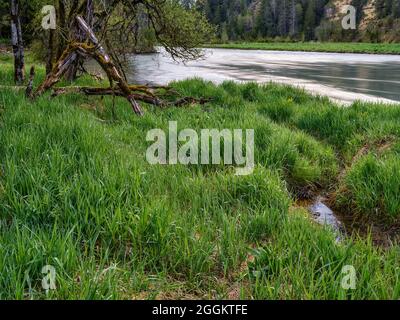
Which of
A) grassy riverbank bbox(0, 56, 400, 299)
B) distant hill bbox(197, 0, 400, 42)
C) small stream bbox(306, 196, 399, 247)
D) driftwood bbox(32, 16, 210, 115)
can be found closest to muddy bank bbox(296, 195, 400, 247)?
small stream bbox(306, 196, 399, 247)

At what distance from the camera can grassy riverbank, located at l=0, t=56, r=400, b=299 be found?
10.5ft

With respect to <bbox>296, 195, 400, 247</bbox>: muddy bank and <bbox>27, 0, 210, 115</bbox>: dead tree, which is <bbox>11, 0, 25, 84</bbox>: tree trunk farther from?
<bbox>296, 195, 400, 247</bbox>: muddy bank

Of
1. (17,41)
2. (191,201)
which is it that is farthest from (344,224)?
(17,41)

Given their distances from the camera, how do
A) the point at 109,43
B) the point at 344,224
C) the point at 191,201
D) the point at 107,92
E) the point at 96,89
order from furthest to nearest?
the point at 109,43, the point at 96,89, the point at 107,92, the point at 344,224, the point at 191,201

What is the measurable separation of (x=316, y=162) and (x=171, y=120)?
3033 mm

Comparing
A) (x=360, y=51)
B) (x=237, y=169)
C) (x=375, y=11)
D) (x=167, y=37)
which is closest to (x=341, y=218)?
(x=237, y=169)

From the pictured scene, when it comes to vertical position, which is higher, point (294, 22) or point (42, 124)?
point (294, 22)

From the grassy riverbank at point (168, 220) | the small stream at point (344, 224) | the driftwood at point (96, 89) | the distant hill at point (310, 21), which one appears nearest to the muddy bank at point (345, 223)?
the small stream at point (344, 224)

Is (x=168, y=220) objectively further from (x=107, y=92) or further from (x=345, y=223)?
(x=107, y=92)

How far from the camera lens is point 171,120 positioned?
29.1 ft

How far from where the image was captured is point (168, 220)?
4020 millimetres

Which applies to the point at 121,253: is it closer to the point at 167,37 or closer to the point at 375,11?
the point at 167,37

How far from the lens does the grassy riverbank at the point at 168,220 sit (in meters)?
3.21

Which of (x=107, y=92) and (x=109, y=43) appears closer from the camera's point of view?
(x=107, y=92)
